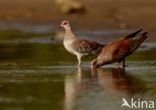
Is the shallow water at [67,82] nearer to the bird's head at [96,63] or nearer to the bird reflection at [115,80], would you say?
the bird reflection at [115,80]

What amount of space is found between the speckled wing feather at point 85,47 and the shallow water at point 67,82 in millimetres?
321

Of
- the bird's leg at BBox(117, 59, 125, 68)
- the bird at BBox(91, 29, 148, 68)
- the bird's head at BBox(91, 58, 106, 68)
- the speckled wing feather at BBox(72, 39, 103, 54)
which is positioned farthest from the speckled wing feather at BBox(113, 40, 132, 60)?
the speckled wing feather at BBox(72, 39, 103, 54)

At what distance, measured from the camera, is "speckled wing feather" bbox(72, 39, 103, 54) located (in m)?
17.0

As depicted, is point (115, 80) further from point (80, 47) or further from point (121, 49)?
point (80, 47)

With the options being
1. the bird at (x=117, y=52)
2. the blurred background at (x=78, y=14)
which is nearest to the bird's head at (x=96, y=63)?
the bird at (x=117, y=52)

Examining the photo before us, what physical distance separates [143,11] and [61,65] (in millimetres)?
11117

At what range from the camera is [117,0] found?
29.4 m

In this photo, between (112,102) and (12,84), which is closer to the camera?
(112,102)

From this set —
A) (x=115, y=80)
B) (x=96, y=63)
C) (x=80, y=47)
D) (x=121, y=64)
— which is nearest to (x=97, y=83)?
(x=115, y=80)

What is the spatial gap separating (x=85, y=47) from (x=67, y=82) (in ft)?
8.81

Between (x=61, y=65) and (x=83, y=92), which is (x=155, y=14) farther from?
(x=83, y=92)

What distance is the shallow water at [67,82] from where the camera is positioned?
41.3 feet

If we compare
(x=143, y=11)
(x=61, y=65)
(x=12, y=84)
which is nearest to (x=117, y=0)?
(x=143, y=11)

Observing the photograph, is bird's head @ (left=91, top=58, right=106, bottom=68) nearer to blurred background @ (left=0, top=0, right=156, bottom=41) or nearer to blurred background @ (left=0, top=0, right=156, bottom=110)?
blurred background @ (left=0, top=0, right=156, bottom=110)
